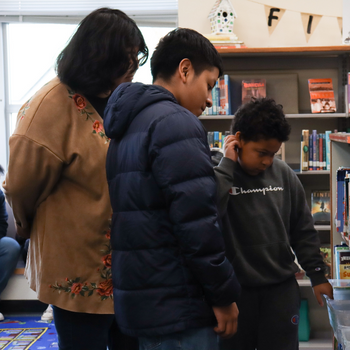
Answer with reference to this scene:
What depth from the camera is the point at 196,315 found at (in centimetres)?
89

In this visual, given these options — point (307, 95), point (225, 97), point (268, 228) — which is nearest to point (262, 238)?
point (268, 228)

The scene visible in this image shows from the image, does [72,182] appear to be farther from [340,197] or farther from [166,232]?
[340,197]

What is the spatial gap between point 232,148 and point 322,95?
2.05 m

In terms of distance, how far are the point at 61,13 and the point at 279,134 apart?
3468mm

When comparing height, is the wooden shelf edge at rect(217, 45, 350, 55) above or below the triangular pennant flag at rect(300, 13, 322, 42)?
below

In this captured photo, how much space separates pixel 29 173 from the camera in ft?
3.47

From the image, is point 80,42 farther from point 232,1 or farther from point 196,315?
point 232,1

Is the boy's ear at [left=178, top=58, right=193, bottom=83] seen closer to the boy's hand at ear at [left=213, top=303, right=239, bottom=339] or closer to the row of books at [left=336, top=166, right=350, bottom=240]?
the boy's hand at ear at [left=213, top=303, right=239, bottom=339]

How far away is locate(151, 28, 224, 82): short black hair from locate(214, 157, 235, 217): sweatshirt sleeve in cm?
34

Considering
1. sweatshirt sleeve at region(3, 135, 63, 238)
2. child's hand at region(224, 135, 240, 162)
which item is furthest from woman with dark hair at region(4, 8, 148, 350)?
child's hand at region(224, 135, 240, 162)

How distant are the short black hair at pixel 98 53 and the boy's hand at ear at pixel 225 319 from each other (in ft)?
2.09

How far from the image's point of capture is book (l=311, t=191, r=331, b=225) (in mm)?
3174

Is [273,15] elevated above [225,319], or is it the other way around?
[273,15]

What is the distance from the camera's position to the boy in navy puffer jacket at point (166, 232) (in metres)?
0.87
